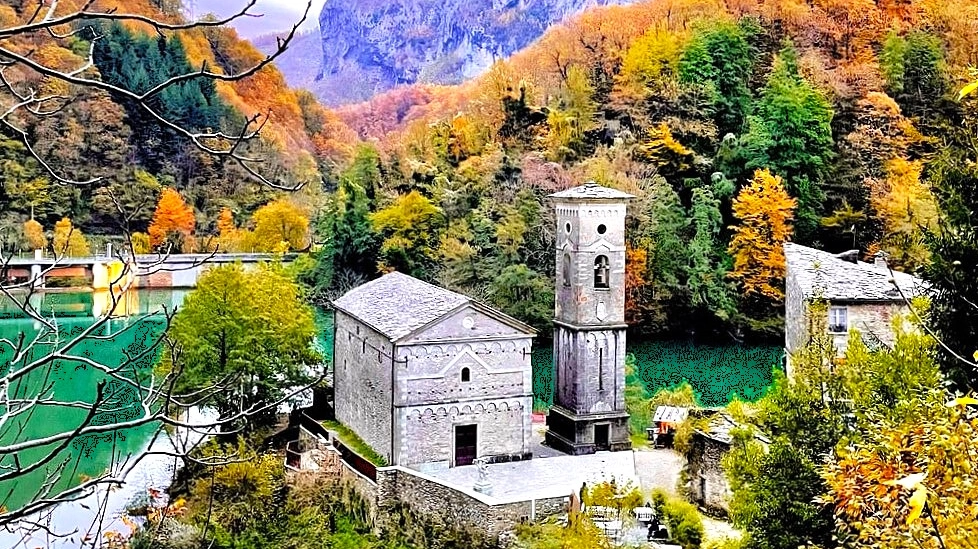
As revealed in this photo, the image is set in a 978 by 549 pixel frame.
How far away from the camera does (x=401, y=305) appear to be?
18734 mm

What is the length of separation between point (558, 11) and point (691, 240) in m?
27.8

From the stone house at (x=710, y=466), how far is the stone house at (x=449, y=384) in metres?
2.60

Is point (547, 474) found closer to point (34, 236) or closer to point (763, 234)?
point (763, 234)

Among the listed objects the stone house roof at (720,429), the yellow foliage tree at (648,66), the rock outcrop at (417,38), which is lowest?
the stone house roof at (720,429)

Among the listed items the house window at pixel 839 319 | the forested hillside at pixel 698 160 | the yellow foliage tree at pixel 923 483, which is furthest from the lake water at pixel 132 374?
the yellow foliage tree at pixel 923 483

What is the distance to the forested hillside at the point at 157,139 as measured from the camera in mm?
42125

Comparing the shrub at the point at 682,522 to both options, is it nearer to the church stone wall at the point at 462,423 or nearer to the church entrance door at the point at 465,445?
the church stone wall at the point at 462,423

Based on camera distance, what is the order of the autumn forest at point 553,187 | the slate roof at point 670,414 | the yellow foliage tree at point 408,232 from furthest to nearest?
the yellow foliage tree at point 408,232 < the autumn forest at point 553,187 < the slate roof at point 670,414

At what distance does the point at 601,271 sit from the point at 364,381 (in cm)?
432

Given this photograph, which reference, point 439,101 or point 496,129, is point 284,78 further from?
point 496,129

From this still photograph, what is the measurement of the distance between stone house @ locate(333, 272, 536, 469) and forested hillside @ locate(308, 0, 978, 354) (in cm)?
1414

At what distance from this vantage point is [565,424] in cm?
1841

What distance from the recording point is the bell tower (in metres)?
18.3

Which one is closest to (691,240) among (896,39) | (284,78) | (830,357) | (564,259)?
(896,39)
